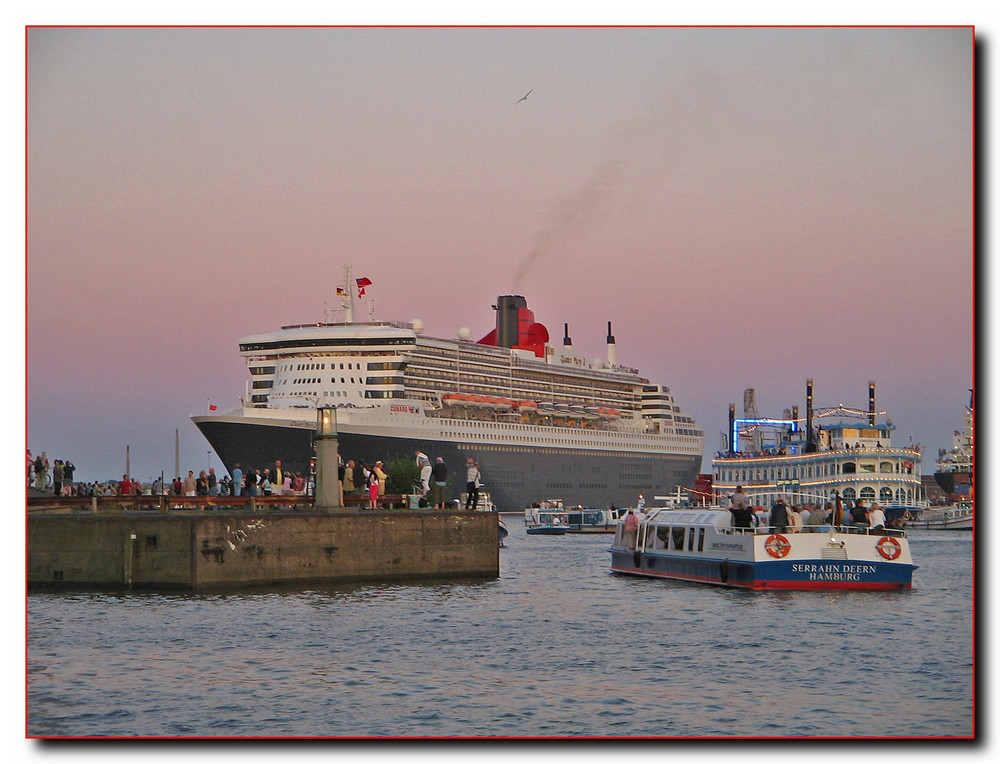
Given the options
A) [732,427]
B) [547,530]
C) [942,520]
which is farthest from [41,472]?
[732,427]

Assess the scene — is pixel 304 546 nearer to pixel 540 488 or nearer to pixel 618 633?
pixel 618 633

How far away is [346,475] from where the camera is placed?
35.1m

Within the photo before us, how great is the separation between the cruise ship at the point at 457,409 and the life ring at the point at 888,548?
55.3 meters

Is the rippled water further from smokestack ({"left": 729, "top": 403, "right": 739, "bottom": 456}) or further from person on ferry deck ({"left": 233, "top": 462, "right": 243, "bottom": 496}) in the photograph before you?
smokestack ({"left": 729, "top": 403, "right": 739, "bottom": 456})

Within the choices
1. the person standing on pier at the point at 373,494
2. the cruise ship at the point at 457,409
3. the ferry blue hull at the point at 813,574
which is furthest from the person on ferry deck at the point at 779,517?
the cruise ship at the point at 457,409

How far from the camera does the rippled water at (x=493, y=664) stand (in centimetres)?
1620

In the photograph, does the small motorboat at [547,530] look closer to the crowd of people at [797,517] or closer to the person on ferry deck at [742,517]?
the crowd of people at [797,517]

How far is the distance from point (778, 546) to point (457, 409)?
71525 millimetres

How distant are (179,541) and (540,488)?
258 feet

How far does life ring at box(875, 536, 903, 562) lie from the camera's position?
32562 mm

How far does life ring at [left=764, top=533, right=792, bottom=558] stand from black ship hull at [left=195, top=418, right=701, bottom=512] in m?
45.7

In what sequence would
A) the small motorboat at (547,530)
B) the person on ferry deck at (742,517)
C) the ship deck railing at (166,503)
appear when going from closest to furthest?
the ship deck railing at (166,503) → the person on ferry deck at (742,517) → the small motorboat at (547,530)

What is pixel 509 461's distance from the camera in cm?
10369

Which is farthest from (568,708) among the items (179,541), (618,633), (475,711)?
(179,541)
